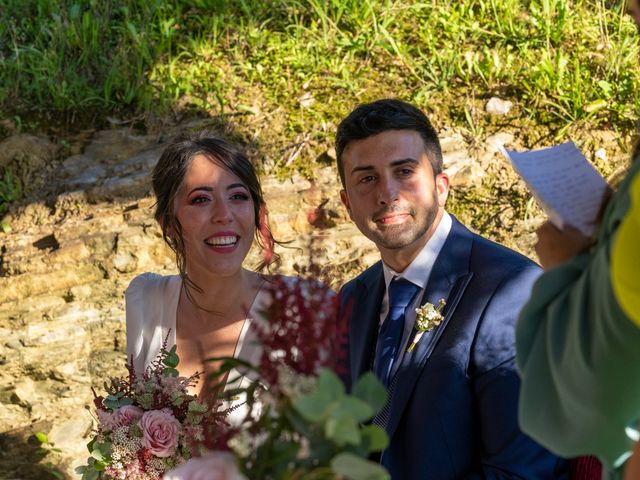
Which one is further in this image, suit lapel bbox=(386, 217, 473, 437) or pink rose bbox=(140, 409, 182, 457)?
suit lapel bbox=(386, 217, 473, 437)

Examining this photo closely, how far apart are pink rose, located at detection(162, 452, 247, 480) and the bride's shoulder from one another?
246 cm

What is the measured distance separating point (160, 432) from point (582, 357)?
1585mm

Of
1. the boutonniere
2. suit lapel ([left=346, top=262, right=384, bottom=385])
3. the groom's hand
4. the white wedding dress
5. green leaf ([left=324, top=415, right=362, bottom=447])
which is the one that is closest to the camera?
green leaf ([left=324, top=415, right=362, bottom=447])

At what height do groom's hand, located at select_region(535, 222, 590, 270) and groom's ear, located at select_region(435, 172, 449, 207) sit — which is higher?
groom's ear, located at select_region(435, 172, 449, 207)

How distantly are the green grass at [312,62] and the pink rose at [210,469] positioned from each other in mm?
3816

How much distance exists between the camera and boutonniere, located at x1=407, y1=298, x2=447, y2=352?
108 inches

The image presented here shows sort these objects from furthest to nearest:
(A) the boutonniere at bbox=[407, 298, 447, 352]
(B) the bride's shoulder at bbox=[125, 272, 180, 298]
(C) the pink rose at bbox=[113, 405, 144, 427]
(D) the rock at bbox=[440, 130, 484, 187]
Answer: (D) the rock at bbox=[440, 130, 484, 187] < (B) the bride's shoulder at bbox=[125, 272, 180, 298] < (A) the boutonniere at bbox=[407, 298, 447, 352] < (C) the pink rose at bbox=[113, 405, 144, 427]

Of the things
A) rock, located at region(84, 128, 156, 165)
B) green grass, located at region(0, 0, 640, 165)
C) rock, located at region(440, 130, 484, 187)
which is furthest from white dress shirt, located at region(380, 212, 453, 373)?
rock, located at region(84, 128, 156, 165)

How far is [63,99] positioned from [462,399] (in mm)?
3988

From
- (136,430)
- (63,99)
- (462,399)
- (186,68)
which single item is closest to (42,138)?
(63,99)

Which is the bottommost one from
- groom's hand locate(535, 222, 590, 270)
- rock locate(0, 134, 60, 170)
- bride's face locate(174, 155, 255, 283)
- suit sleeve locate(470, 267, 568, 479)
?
suit sleeve locate(470, 267, 568, 479)

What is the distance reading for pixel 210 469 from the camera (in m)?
1.32

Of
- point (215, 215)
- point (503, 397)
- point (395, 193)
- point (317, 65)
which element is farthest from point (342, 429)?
point (317, 65)

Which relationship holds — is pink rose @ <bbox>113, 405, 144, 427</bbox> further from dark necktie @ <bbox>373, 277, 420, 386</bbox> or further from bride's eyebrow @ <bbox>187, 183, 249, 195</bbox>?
bride's eyebrow @ <bbox>187, 183, 249, 195</bbox>
